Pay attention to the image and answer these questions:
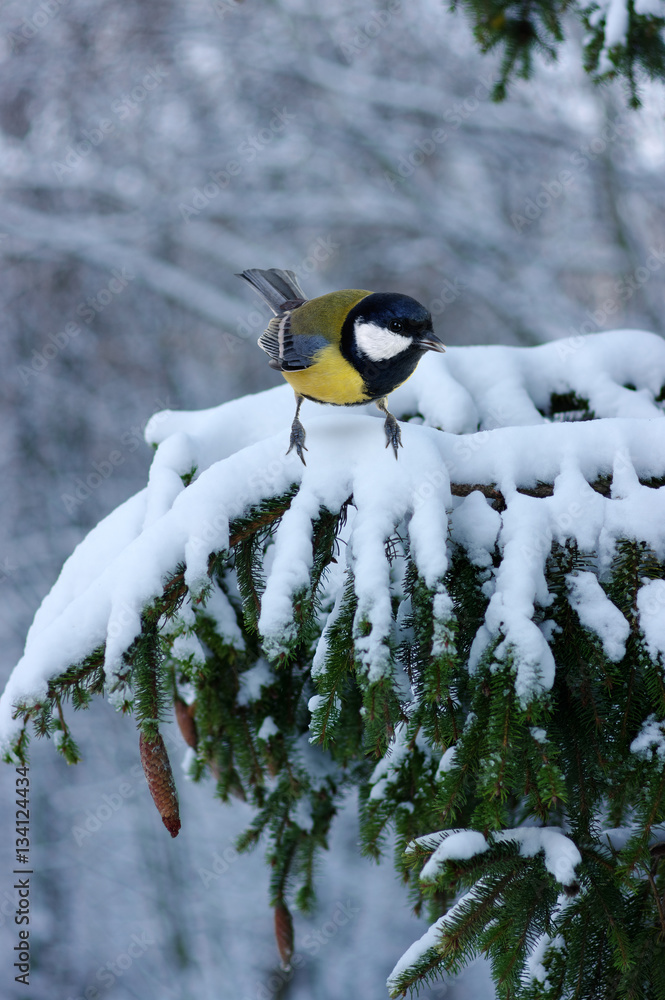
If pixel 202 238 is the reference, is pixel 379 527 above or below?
below

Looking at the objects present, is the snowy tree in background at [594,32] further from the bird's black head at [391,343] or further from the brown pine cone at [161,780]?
the brown pine cone at [161,780]

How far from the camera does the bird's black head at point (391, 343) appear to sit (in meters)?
1.66

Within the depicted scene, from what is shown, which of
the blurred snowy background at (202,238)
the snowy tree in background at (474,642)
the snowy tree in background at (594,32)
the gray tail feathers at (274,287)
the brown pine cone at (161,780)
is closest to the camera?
the snowy tree in background at (474,642)

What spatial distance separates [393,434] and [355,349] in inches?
17.9

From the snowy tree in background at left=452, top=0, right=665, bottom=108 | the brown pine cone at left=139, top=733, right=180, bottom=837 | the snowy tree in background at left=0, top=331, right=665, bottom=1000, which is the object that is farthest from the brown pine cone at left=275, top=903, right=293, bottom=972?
the snowy tree in background at left=452, top=0, right=665, bottom=108

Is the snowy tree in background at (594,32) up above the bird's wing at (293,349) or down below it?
above

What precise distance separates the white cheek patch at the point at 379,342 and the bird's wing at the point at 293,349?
0.12m

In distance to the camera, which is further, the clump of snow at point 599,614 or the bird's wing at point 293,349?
the bird's wing at point 293,349

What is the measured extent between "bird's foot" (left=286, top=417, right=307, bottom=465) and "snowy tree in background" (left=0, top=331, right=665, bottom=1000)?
24mm

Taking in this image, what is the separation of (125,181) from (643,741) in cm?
681

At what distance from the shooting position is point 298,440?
143cm

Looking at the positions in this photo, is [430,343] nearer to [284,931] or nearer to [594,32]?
[594,32]

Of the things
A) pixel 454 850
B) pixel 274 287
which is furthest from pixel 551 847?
pixel 274 287

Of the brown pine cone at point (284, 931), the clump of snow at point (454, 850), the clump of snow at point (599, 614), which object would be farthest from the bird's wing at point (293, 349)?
the brown pine cone at point (284, 931)
